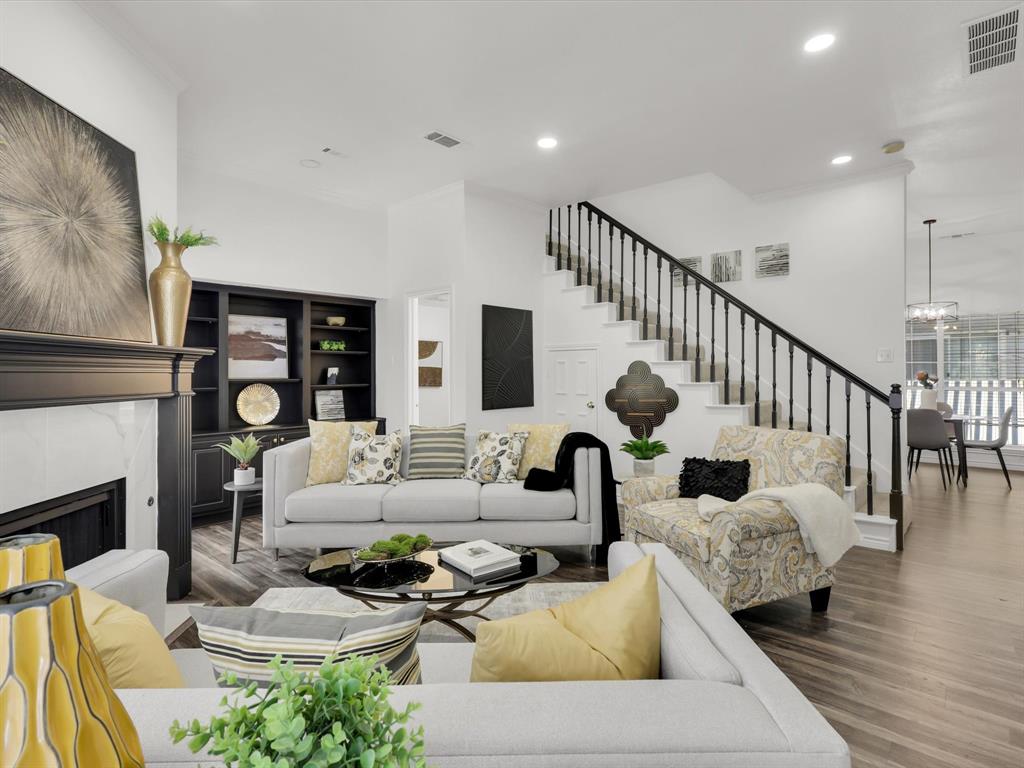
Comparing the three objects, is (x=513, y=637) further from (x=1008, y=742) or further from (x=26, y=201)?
(x=26, y=201)

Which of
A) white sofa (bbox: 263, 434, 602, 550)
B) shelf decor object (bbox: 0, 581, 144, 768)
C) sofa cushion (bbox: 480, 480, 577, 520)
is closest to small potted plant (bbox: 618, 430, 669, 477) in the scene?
white sofa (bbox: 263, 434, 602, 550)

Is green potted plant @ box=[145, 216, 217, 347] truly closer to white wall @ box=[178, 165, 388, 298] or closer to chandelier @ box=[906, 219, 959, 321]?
white wall @ box=[178, 165, 388, 298]

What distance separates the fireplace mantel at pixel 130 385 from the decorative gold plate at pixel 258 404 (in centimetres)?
218

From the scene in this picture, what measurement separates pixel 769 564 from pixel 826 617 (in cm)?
52

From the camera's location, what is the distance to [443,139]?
177 inches

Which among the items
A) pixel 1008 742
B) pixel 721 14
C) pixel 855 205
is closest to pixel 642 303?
pixel 855 205

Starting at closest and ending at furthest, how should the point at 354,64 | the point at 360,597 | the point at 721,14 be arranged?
the point at 360,597, the point at 721,14, the point at 354,64

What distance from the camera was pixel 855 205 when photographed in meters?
5.33

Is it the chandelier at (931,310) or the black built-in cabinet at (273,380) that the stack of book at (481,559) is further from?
the chandelier at (931,310)

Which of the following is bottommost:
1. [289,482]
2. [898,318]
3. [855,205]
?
[289,482]

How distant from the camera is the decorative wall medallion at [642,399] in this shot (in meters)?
5.57

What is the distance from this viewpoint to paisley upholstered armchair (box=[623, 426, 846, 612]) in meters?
2.67

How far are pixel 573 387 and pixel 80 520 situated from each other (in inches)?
179

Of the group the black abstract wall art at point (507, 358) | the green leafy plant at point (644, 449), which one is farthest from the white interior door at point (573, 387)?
the green leafy plant at point (644, 449)
